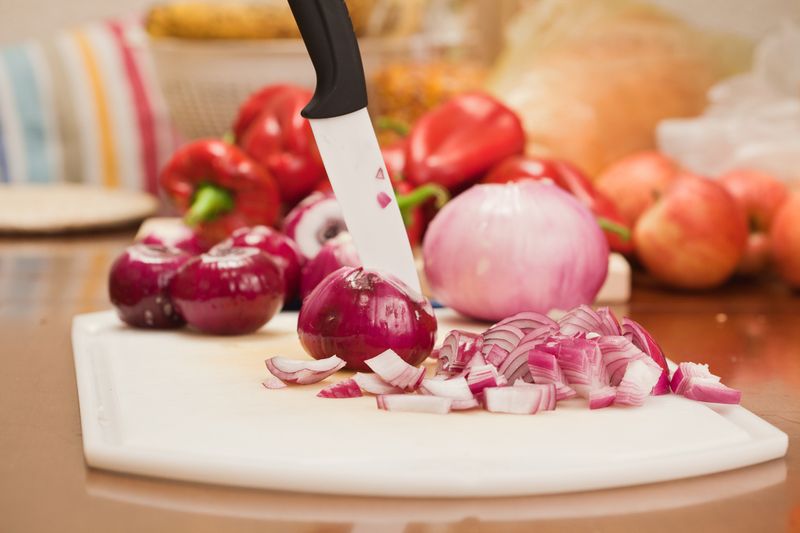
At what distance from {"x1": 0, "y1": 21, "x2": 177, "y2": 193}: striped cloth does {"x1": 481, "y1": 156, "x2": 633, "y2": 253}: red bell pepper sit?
1466 mm

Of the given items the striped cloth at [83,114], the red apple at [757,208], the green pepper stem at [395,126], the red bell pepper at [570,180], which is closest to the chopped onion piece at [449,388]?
the red bell pepper at [570,180]

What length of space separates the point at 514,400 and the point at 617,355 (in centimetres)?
11

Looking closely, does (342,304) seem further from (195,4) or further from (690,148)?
(195,4)

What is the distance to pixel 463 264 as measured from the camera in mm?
1222

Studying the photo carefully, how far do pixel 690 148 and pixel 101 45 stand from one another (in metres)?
1.65

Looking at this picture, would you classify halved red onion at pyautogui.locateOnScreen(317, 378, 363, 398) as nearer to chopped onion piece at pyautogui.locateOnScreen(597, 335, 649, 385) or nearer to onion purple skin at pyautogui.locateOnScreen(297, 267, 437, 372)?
onion purple skin at pyautogui.locateOnScreen(297, 267, 437, 372)

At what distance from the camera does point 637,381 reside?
2.91ft

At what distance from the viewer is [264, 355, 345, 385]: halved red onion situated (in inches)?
37.0

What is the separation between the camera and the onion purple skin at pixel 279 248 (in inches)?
50.9

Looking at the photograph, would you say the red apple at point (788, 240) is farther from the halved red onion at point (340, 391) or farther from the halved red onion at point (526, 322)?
the halved red onion at point (340, 391)

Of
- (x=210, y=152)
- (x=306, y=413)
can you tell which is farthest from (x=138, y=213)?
(x=306, y=413)

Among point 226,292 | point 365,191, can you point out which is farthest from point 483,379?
point 226,292

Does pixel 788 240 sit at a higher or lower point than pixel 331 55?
lower

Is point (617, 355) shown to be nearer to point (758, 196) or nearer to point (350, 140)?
point (350, 140)
